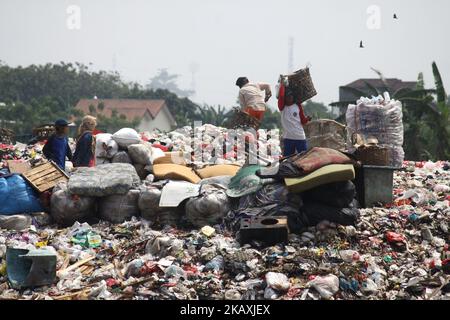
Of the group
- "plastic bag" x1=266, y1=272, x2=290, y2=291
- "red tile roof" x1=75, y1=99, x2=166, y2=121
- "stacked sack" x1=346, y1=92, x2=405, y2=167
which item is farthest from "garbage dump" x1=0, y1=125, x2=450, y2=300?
"red tile roof" x1=75, y1=99, x2=166, y2=121

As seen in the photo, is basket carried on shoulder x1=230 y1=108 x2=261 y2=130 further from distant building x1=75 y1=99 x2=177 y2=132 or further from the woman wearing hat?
distant building x1=75 y1=99 x2=177 y2=132

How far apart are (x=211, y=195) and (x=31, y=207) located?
75.8 inches

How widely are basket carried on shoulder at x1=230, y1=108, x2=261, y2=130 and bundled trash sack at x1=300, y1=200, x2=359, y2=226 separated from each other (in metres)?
1.99

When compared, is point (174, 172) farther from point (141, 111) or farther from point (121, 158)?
point (141, 111)

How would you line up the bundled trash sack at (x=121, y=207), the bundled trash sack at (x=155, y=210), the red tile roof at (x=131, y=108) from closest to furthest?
the bundled trash sack at (x=155, y=210) < the bundled trash sack at (x=121, y=207) < the red tile roof at (x=131, y=108)

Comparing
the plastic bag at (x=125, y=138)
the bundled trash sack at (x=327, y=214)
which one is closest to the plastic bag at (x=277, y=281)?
the bundled trash sack at (x=327, y=214)

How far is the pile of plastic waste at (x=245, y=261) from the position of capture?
14.9 feet

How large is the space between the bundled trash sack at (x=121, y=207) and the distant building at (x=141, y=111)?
3169cm

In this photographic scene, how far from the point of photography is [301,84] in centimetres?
670

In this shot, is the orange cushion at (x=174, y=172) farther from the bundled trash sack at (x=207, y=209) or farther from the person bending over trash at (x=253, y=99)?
the person bending over trash at (x=253, y=99)

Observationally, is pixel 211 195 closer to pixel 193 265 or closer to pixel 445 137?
pixel 193 265

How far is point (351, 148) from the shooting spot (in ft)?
22.1
